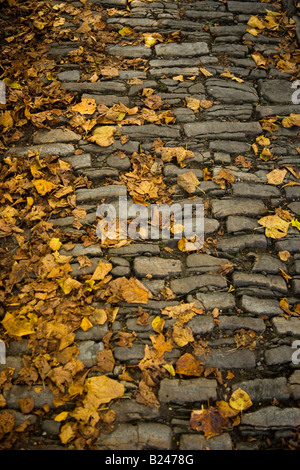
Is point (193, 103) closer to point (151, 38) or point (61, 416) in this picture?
point (151, 38)

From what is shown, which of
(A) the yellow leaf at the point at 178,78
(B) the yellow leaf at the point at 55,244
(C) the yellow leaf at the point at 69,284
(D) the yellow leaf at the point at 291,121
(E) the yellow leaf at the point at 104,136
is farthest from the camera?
(A) the yellow leaf at the point at 178,78

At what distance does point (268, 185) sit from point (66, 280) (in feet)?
6.29

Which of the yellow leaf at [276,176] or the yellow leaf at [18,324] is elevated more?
the yellow leaf at [276,176]

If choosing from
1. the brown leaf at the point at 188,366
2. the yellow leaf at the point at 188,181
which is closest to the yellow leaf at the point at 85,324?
the brown leaf at the point at 188,366

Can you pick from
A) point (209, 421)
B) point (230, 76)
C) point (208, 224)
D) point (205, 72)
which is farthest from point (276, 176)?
point (209, 421)

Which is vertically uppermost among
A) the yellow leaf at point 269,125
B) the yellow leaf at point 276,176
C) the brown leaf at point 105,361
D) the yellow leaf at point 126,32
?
the yellow leaf at point 126,32

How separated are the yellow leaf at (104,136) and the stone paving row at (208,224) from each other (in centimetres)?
5

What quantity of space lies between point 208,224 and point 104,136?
1.30 meters

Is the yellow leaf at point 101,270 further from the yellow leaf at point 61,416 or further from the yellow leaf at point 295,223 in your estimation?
→ the yellow leaf at point 295,223

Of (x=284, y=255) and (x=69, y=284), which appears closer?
→ (x=69, y=284)

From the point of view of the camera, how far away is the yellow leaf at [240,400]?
2.45 m

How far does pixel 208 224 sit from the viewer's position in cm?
319

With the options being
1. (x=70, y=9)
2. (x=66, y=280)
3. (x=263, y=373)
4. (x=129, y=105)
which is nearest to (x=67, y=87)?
(x=129, y=105)

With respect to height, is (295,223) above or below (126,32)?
below
